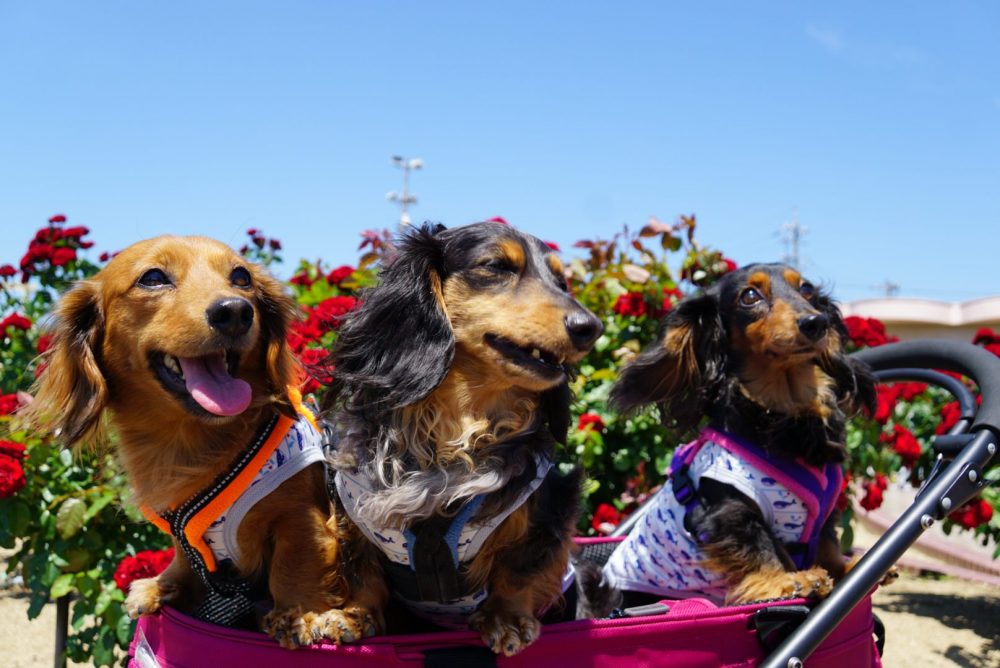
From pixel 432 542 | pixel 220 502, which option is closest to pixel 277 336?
pixel 220 502

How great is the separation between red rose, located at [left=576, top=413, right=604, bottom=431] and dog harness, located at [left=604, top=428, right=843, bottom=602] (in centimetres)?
78

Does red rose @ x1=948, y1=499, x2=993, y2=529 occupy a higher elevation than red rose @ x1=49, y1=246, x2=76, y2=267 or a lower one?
lower

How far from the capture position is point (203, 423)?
6.57 feet

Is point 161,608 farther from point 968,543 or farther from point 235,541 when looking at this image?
point 968,543

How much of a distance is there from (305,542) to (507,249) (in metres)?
0.83

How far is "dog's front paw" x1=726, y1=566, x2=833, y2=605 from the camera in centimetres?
221

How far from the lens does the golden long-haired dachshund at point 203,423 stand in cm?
191

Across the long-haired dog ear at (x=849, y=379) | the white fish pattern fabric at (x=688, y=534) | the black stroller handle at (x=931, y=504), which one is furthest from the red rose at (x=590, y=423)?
the black stroller handle at (x=931, y=504)

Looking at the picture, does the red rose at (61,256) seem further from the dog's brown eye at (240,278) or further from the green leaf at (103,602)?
the dog's brown eye at (240,278)

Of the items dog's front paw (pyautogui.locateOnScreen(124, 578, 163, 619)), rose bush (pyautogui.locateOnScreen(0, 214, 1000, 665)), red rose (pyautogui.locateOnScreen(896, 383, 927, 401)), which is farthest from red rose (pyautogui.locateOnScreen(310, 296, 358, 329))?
red rose (pyautogui.locateOnScreen(896, 383, 927, 401))

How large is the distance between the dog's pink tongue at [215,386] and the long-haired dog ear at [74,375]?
23 centimetres

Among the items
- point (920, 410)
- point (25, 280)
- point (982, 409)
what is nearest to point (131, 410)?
point (982, 409)

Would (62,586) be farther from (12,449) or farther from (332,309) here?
(332,309)

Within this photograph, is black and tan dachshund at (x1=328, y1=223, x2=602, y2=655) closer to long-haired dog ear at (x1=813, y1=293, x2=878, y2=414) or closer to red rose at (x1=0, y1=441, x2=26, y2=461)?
long-haired dog ear at (x1=813, y1=293, x2=878, y2=414)
